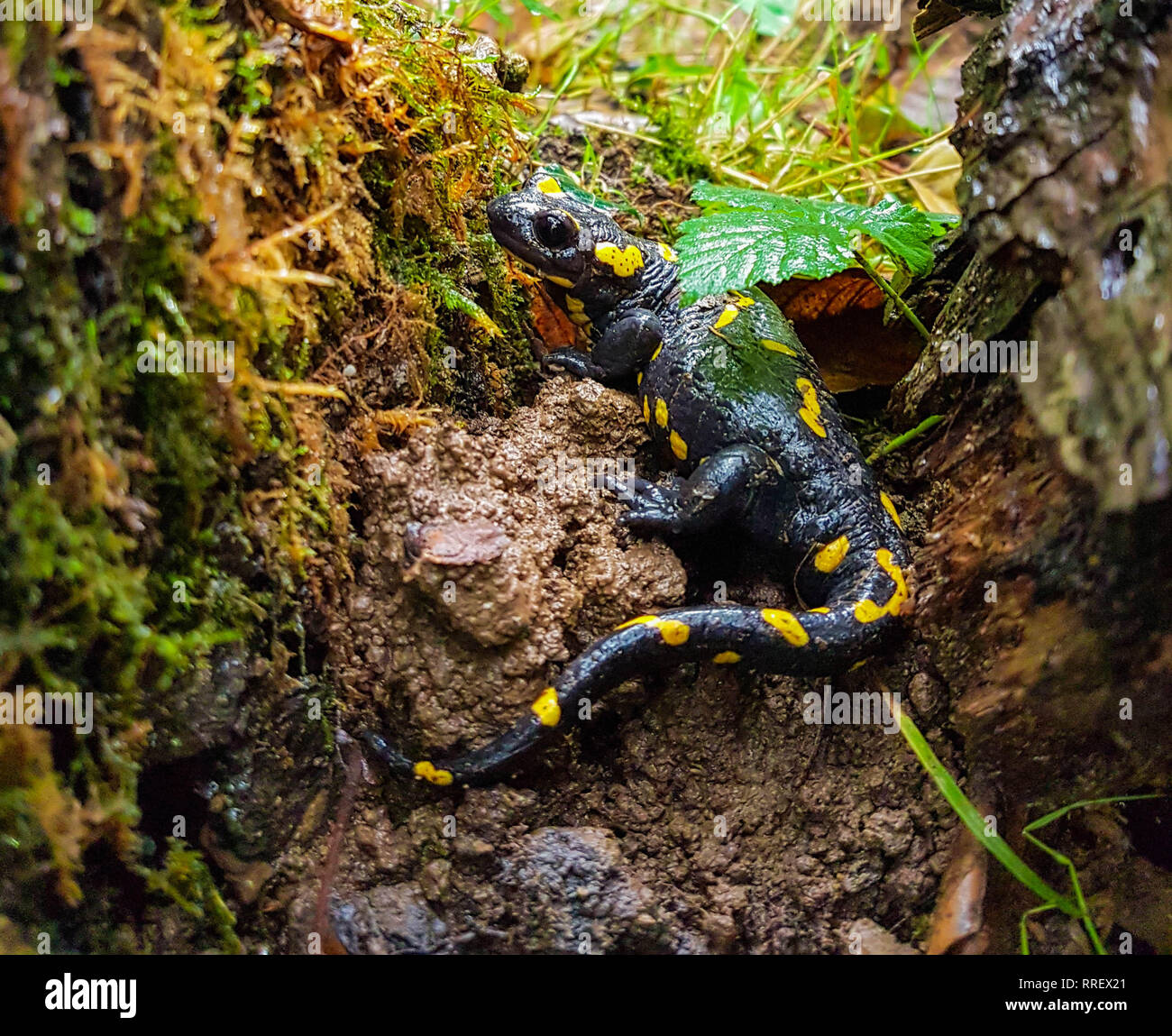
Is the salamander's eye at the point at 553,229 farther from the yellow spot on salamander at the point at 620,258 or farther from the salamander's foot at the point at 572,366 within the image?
the salamander's foot at the point at 572,366

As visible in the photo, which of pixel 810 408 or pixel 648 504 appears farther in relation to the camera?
pixel 810 408

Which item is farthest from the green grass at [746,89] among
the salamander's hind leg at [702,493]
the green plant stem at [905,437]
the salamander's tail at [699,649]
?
the salamander's tail at [699,649]

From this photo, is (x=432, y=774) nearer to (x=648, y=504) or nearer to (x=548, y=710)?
(x=548, y=710)

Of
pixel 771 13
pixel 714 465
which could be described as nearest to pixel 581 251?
pixel 714 465

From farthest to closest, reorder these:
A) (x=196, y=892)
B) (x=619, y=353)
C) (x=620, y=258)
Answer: (x=620, y=258) < (x=619, y=353) < (x=196, y=892)

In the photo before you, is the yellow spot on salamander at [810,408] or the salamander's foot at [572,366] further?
the salamander's foot at [572,366]

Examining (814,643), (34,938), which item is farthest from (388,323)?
(34,938)
